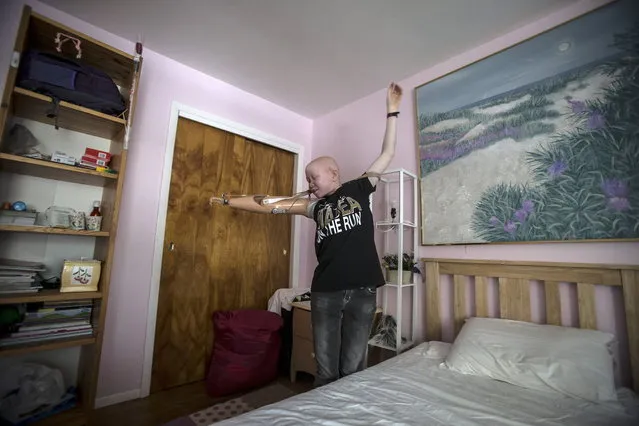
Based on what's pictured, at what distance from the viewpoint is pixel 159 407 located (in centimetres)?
184

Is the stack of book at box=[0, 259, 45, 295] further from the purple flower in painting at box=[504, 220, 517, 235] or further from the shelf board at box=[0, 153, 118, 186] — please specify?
the purple flower in painting at box=[504, 220, 517, 235]

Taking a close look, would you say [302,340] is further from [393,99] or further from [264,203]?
[393,99]

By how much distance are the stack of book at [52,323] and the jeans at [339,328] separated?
128cm

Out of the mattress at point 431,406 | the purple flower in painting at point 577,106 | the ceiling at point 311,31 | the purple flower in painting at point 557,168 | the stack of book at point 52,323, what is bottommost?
the mattress at point 431,406

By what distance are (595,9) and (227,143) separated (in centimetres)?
253

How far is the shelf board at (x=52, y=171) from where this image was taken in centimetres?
145

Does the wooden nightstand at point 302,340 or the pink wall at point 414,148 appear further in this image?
the wooden nightstand at point 302,340

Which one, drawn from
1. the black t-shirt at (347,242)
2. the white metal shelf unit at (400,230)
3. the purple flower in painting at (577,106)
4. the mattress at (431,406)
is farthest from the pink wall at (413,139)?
the black t-shirt at (347,242)

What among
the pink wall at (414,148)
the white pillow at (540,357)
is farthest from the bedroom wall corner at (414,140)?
the white pillow at (540,357)

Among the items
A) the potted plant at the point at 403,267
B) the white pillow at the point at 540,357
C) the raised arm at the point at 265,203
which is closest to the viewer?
the white pillow at the point at 540,357

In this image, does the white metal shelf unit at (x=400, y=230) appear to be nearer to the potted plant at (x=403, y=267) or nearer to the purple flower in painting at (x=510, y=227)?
the potted plant at (x=403, y=267)

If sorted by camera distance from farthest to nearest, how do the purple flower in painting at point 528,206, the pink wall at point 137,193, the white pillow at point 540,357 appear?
the pink wall at point 137,193 → the purple flower in painting at point 528,206 → the white pillow at point 540,357

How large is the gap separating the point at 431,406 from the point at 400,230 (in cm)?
110

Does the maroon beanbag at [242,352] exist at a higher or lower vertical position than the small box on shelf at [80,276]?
lower
